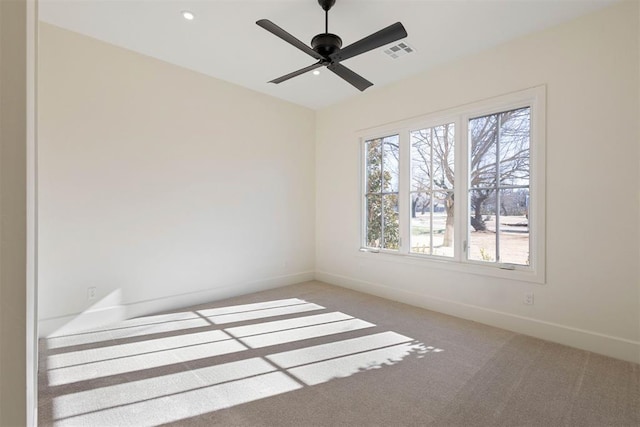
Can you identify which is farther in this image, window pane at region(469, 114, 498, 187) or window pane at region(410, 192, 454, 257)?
window pane at region(410, 192, 454, 257)

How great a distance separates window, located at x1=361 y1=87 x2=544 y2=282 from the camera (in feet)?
10.6

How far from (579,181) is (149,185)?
15.4ft

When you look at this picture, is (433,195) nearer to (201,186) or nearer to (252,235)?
(252,235)

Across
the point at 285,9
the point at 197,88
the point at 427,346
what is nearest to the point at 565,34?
the point at 285,9

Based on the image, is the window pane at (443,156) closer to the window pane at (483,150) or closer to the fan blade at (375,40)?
the window pane at (483,150)

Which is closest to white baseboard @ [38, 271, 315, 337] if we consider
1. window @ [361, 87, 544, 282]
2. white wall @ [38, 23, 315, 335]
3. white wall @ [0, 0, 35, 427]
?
white wall @ [38, 23, 315, 335]

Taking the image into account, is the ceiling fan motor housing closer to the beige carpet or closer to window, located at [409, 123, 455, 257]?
window, located at [409, 123, 455, 257]

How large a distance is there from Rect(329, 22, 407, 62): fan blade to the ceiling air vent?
101 centimetres

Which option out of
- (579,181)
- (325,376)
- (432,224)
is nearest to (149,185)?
(325,376)

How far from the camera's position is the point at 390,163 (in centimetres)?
464

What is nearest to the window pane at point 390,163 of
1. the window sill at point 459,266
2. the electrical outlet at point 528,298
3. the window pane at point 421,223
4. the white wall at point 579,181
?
the window pane at point 421,223

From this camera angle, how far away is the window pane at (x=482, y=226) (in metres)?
3.52

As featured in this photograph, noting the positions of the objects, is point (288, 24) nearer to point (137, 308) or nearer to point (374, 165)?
point (374, 165)

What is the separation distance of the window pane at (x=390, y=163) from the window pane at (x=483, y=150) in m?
1.08
